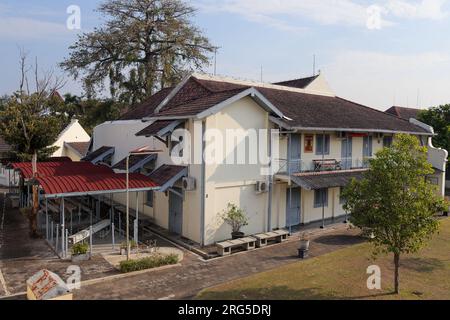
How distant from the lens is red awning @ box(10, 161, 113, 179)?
1852 cm

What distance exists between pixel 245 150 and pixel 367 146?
10282 mm

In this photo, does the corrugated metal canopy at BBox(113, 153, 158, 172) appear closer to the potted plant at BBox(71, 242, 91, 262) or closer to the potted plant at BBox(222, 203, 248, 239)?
the potted plant at BBox(222, 203, 248, 239)

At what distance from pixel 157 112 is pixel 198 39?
69.2 ft

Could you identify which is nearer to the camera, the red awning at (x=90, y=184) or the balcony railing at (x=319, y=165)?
the red awning at (x=90, y=184)

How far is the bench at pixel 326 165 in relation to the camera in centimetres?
2009

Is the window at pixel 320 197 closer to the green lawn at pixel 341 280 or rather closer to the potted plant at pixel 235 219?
the green lawn at pixel 341 280

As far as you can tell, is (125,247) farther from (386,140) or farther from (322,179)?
(386,140)

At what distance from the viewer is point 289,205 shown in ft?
60.7

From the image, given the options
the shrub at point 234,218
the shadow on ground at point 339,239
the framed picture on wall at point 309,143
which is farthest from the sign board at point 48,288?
the framed picture on wall at point 309,143

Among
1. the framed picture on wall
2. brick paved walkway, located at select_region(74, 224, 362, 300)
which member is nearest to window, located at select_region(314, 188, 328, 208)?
the framed picture on wall

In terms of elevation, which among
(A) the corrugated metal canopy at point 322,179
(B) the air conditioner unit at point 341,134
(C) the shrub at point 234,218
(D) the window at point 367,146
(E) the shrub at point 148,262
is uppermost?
(B) the air conditioner unit at point 341,134

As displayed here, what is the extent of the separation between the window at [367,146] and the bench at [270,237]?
30.1 ft

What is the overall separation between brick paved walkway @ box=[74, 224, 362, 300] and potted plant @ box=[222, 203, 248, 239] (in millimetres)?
1138
